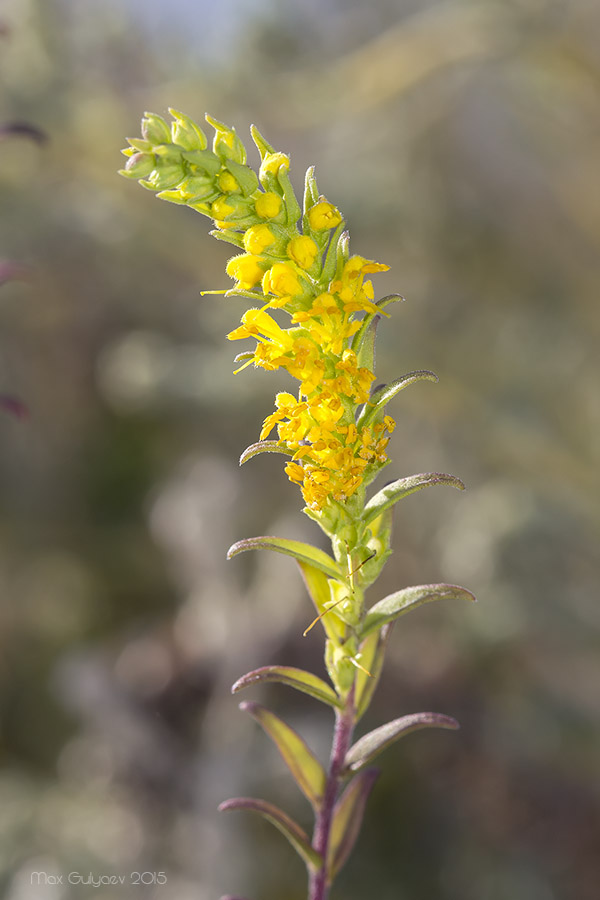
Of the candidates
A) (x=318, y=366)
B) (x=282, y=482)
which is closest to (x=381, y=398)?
(x=318, y=366)

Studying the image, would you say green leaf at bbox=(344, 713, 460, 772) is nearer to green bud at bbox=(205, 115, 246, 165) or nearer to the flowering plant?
the flowering plant

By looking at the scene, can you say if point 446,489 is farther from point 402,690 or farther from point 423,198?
point 423,198

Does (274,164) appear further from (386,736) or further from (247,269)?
(386,736)

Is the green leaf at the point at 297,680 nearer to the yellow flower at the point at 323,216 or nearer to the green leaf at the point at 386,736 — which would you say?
the green leaf at the point at 386,736

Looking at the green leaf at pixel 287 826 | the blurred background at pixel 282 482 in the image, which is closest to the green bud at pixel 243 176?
the green leaf at pixel 287 826

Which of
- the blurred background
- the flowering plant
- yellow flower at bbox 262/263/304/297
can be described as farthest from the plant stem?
the blurred background

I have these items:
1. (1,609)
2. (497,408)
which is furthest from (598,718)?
(1,609)
